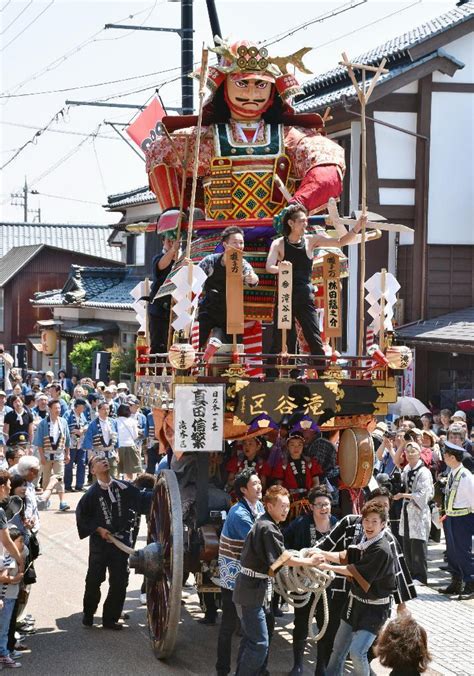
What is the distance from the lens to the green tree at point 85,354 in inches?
1252

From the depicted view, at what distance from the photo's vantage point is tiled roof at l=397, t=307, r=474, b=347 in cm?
1830

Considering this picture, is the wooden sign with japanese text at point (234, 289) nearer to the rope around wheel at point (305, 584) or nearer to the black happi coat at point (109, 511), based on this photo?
the black happi coat at point (109, 511)

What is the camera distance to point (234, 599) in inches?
295

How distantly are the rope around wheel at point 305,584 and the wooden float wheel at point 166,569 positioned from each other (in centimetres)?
78

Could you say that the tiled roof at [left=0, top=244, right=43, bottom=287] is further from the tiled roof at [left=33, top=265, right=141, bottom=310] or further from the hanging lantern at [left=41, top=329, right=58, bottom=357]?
the tiled roof at [left=33, top=265, right=141, bottom=310]

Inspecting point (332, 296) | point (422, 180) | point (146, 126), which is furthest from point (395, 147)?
point (332, 296)

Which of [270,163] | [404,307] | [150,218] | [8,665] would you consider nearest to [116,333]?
[150,218]

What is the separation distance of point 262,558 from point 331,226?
4.28 m

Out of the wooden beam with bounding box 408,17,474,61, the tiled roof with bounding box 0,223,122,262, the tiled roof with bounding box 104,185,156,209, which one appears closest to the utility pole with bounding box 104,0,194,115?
the wooden beam with bounding box 408,17,474,61

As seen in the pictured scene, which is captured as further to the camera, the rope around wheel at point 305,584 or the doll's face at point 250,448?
the doll's face at point 250,448

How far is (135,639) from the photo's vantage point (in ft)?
30.5

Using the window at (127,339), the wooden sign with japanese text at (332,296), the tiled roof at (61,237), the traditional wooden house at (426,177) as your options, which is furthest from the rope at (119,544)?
the tiled roof at (61,237)

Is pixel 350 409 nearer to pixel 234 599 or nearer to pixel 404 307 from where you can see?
pixel 234 599

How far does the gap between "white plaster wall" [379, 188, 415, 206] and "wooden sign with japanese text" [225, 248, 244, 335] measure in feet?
38.0
